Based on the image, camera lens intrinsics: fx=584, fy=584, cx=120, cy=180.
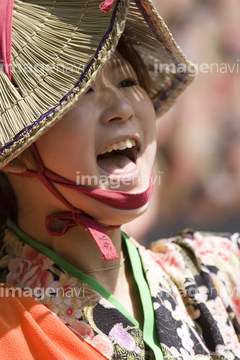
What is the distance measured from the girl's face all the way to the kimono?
0.23 meters

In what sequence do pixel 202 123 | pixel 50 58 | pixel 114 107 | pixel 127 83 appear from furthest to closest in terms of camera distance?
pixel 202 123, pixel 127 83, pixel 114 107, pixel 50 58

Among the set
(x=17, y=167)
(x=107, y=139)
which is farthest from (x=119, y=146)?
(x=17, y=167)

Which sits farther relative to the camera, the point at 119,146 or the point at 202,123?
the point at 202,123

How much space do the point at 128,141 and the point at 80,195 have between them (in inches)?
7.2

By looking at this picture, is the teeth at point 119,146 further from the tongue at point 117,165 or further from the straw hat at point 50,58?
the straw hat at point 50,58

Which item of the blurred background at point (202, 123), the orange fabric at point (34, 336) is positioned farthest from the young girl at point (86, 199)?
the blurred background at point (202, 123)

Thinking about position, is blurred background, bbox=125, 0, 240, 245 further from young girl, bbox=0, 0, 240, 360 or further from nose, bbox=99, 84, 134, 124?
nose, bbox=99, 84, 134, 124

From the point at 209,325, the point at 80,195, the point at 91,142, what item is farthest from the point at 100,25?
the point at 209,325

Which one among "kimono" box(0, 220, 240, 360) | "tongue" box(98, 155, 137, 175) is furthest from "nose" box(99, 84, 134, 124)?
"kimono" box(0, 220, 240, 360)

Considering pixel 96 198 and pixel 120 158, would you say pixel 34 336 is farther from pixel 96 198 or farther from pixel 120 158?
pixel 120 158

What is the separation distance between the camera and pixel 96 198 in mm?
1419

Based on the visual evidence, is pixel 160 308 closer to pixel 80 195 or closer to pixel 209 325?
pixel 209 325

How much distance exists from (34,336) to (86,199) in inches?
13.7

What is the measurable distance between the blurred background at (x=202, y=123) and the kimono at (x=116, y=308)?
68.4 inches
